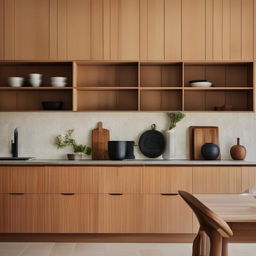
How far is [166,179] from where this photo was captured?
4.65 metres

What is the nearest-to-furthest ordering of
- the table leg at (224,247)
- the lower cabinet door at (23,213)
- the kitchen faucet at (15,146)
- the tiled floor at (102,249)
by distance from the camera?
the table leg at (224,247) → the tiled floor at (102,249) → the lower cabinet door at (23,213) → the kitchen faucet at (15,146)

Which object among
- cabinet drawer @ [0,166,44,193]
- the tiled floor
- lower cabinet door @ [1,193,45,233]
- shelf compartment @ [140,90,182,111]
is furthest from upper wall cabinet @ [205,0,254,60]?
lower cabinet door @ [1,193,45,233]

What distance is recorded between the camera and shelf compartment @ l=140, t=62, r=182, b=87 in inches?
208

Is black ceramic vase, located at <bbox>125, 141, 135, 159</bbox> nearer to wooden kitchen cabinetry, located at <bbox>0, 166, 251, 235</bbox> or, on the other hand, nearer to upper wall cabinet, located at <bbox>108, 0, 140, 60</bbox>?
wooden kitchen cabinetry, located at <bbox>0, 166, 251, 235</bbox>

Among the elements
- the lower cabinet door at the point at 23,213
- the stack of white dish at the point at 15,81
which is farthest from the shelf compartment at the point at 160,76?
the lower cabinet door at the point at 23,213

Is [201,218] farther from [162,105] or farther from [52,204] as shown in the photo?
[162,105]

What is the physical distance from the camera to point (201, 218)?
2.07m

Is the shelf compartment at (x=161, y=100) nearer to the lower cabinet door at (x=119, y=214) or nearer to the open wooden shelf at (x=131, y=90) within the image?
the open wooden shelf at (x=131, y=90)

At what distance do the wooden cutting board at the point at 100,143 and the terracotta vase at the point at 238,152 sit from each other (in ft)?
4.81

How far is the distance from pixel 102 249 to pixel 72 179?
30.4 inches

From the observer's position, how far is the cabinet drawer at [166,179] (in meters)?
4.65

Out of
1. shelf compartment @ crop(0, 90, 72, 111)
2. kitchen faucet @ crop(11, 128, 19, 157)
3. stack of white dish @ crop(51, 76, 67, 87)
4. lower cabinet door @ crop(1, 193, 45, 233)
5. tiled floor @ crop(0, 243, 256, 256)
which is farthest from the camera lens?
shelf compartment @ crop(0, 90, 72, 111)

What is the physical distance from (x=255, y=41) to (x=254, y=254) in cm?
230

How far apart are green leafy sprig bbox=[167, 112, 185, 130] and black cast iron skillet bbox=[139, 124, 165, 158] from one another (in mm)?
177
